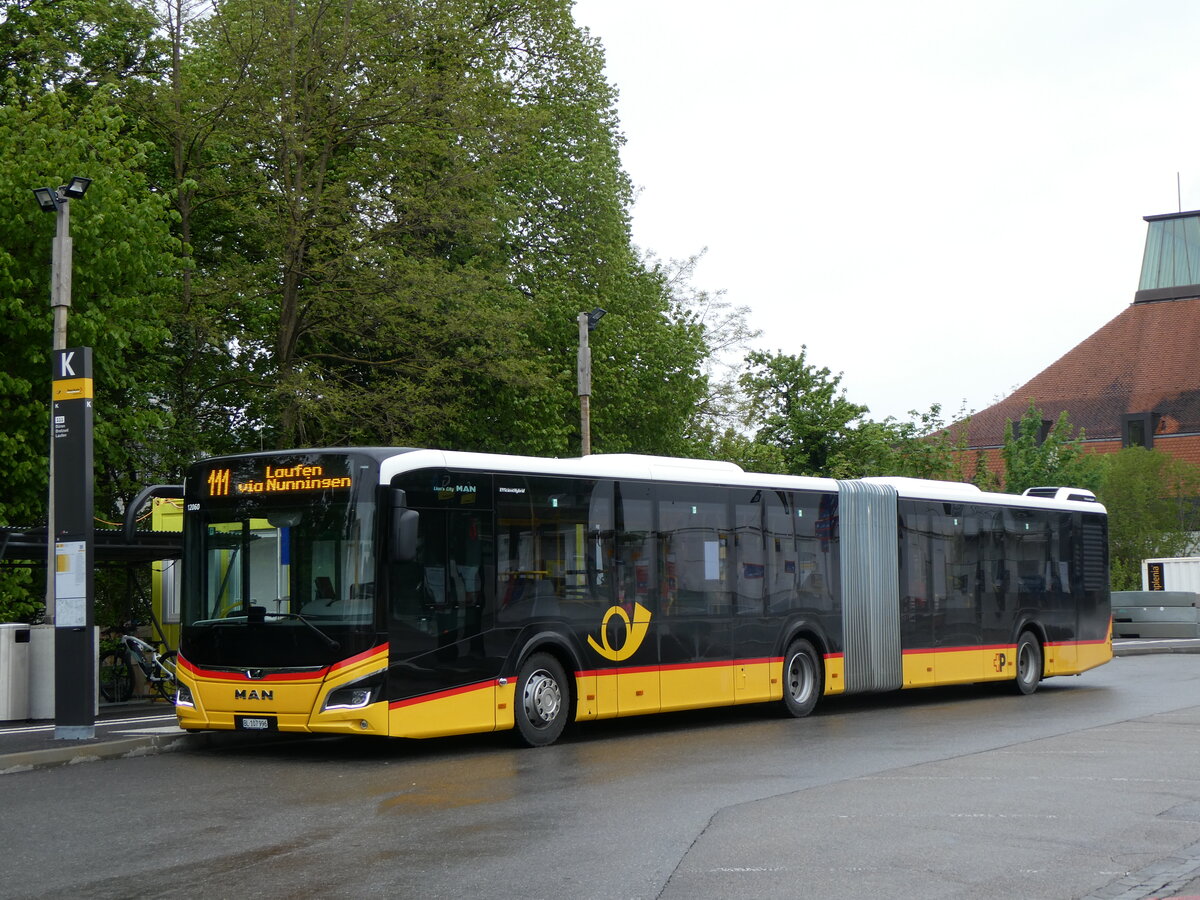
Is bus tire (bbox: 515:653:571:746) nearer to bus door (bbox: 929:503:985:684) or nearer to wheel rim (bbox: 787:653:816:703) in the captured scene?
wheel rim (bbox: 787:653:816:703)

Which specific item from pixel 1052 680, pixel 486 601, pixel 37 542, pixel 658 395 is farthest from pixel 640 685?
pixel 658 395

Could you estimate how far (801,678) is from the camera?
19.2 m

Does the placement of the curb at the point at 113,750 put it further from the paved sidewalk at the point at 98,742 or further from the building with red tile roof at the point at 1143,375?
the building with red tile roof at the point at 1143,375

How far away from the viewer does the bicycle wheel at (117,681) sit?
22609 millimetres

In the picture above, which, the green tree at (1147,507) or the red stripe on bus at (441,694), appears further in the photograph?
the green tree at (1147,507)

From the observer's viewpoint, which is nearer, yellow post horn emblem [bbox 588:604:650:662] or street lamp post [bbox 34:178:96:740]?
street lamp post [bbox 34:178:96:740]

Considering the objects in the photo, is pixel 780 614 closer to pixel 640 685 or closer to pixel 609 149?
pixel 640 685

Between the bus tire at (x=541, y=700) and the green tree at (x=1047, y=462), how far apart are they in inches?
1645

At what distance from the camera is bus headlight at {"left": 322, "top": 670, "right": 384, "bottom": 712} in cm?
1352

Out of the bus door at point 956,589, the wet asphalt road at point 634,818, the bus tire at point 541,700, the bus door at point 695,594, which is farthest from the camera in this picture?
the bus door at point 956,589

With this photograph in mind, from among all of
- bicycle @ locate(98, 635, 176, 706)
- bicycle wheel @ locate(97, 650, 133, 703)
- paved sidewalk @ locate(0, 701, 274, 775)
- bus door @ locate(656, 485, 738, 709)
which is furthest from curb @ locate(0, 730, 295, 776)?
bicycle wheel @ locate(97, 650, 133, 703)

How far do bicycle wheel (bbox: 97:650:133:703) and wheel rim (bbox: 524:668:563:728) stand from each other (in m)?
9.79

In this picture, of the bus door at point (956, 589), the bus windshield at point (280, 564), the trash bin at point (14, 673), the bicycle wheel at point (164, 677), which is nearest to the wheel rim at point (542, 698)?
the bus windshield at point (280, 564)

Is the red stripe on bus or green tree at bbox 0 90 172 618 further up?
green tree at bbox 0 90 172 618
